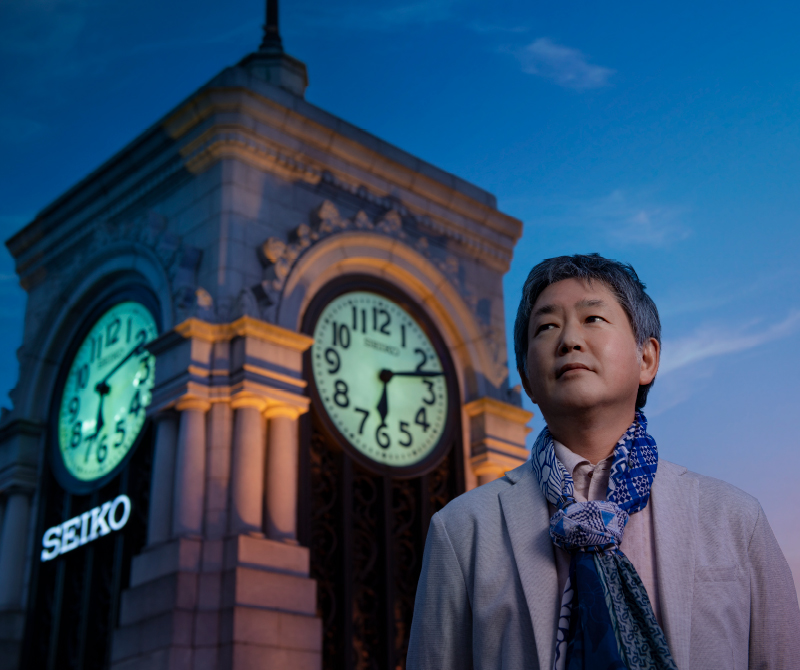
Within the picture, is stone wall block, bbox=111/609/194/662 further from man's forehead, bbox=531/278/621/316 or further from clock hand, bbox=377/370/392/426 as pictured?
man's forehead, bbox=531/278/621/316

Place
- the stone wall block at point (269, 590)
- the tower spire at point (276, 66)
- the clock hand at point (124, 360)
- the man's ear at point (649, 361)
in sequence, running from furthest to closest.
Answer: the tower spire at point (276, 66) → the clock hand at point (124, 360) → the stone wall block at point (269, 590) → the man's ear at point (649, 361)

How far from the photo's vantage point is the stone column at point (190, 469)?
10.5 m

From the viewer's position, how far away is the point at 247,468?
10.8m

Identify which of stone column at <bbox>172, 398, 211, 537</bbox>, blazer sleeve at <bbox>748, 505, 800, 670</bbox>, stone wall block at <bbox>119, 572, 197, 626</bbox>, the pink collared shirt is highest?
stone column at <bbox>172, 398, 211, 537</bbox>

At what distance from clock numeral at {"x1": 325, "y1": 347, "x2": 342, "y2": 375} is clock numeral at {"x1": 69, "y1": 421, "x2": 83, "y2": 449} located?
368cm

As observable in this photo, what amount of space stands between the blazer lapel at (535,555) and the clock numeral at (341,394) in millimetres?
9568

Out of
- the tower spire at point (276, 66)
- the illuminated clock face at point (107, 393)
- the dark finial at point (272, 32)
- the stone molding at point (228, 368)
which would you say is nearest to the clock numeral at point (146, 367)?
the illuminated clock face at point (107, 393)

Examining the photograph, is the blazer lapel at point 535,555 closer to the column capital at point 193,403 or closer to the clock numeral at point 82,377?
the column capital at point 193,403

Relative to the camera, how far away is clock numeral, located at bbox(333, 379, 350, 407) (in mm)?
12406

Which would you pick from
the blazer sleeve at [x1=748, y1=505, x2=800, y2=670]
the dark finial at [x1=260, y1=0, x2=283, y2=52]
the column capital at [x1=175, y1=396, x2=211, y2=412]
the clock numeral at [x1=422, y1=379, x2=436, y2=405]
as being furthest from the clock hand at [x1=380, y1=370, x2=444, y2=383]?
the blazer sleeve at [x1=748, y1=505, x2=800, y2=670]

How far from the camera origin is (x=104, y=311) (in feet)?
44.9

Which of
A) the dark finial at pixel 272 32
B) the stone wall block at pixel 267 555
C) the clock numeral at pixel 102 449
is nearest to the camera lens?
the stone wall block at pixel 267 555

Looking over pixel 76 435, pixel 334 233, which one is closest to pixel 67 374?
Result: pixel 76 435

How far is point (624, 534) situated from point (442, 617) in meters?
0.56
